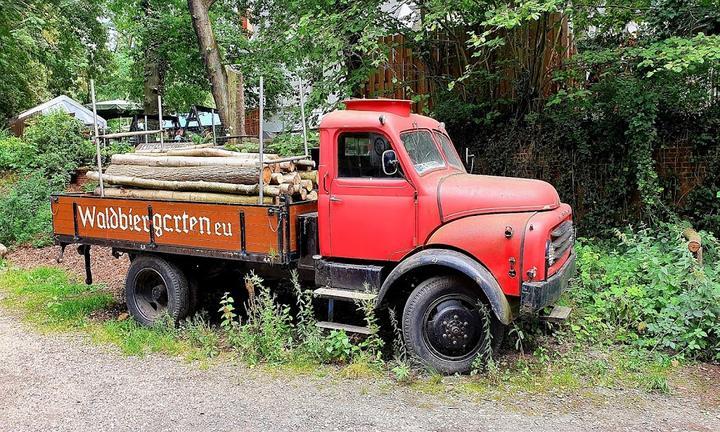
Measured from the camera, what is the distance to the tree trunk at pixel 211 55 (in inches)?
463

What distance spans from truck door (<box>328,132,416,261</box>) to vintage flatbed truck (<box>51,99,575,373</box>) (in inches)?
0.4

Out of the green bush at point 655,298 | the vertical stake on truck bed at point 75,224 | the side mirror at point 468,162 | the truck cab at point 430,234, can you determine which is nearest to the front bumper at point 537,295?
the truck cab at point 430,234

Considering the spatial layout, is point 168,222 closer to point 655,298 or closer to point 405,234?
point 405,234

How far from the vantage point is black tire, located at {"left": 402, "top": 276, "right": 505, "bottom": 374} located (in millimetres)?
5363

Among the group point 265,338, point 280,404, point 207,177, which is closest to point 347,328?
point 265,338

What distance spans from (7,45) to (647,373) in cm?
1702

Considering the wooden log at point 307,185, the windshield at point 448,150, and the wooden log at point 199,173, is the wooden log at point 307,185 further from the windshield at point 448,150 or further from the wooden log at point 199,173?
the windshield at point 448,150

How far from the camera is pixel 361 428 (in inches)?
177

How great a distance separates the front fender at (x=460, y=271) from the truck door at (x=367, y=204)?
28 cm

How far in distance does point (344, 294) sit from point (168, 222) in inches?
87.9

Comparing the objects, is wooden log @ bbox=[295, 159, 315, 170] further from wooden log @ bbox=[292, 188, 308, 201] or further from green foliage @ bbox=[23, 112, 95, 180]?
green foliage @ bbox=[23, 112, 95, 180]

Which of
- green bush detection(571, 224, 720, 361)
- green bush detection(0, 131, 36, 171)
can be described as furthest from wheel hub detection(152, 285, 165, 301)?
green bush detection(0, 131, 36, 171)

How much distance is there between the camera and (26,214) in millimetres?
12531

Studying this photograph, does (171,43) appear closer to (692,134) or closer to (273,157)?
(273,157)
